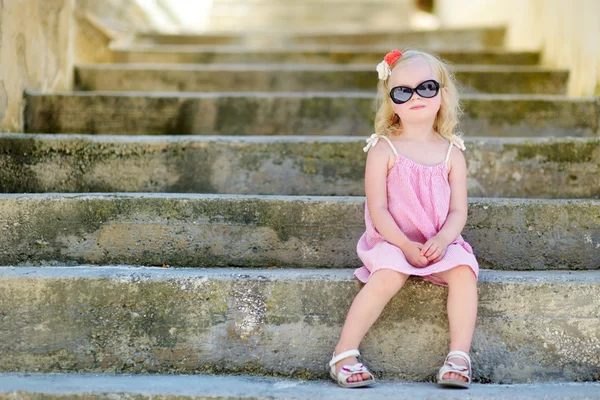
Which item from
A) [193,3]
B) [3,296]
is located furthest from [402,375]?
[193,3]

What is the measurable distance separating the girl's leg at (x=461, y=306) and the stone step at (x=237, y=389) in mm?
105

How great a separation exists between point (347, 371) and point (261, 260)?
1.65 ft

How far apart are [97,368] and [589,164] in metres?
1.69

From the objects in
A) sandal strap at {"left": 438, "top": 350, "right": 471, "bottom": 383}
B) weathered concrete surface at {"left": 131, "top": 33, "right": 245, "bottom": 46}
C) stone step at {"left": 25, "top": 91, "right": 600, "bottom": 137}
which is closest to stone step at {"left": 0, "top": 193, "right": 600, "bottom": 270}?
sandal strap at {"left": 438, "top": 350, "right": 471, "bottom": 383}

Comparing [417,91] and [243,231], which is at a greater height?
[417,91]

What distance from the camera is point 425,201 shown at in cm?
184

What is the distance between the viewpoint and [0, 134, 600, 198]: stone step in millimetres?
2273

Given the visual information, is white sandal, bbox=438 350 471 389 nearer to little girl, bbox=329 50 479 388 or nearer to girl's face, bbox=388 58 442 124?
little girl, bbox=329 50 479 388

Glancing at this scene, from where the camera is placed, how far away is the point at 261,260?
6.41 feet

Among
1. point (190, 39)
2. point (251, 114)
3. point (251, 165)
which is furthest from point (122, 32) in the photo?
point (251, 165)

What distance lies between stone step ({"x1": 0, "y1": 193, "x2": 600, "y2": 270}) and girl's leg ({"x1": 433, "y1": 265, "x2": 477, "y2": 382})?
1.09 ft

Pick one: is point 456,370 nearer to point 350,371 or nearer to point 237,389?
point 350,371

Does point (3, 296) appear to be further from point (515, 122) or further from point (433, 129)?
point (515, 122)

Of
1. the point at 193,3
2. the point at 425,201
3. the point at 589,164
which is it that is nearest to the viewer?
the point at 425,201
